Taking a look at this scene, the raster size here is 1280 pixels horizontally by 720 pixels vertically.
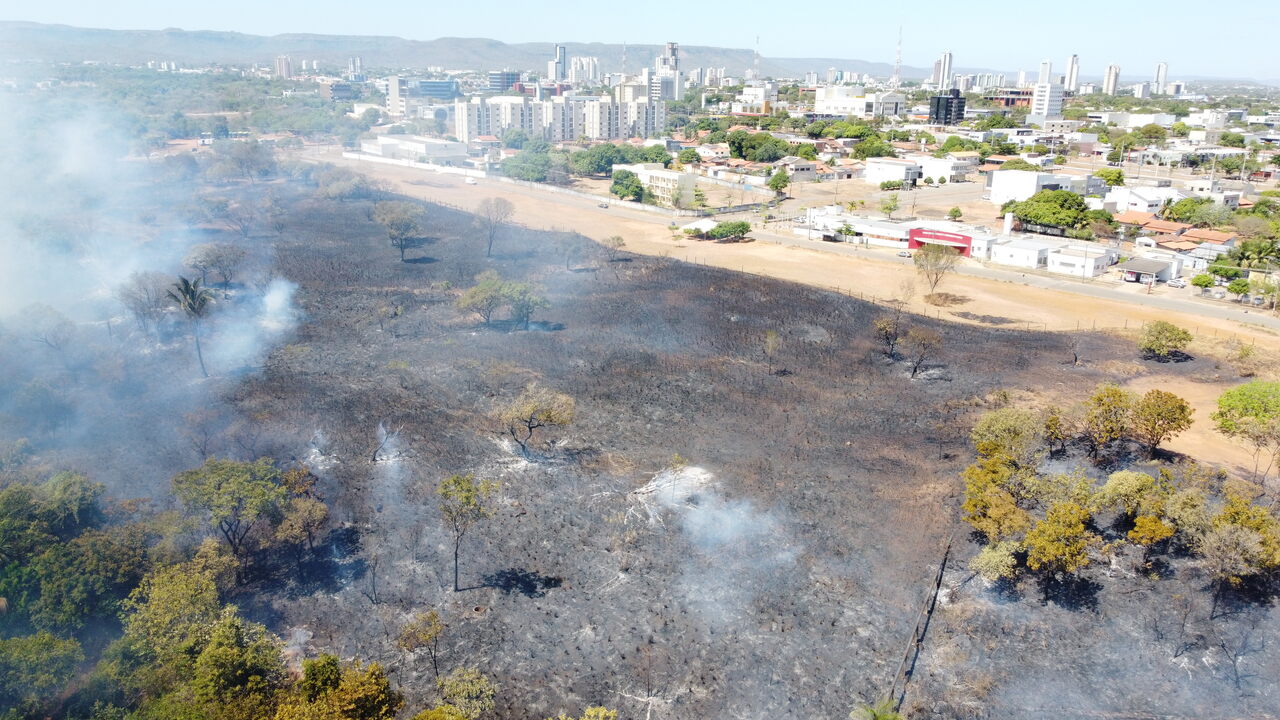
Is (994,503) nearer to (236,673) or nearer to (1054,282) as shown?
(236,673)

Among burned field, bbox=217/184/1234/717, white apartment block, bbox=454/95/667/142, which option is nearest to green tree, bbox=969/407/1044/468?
burned field, bbox=217/184/1234/717

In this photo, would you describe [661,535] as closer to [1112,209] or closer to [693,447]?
[693,447]

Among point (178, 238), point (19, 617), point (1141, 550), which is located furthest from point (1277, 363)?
point (178, 238)

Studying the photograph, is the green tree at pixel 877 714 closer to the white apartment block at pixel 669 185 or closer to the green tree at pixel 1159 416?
the green tree at pixel 1159 416

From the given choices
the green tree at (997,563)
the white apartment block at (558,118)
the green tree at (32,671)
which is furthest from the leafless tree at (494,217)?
the white apartment block at (558,118)

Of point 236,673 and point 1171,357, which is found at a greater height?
point 1171,357

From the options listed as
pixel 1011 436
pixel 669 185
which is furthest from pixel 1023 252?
pixel 1011 436

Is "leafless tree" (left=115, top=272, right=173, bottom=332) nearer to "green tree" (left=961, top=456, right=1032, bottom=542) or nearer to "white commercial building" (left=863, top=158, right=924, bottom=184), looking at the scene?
"green tree" (left=961, top=456, right=1032, bottom=542)
